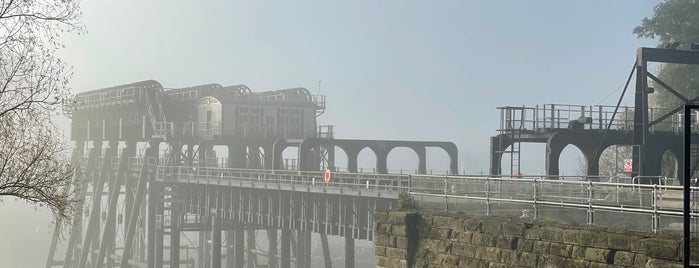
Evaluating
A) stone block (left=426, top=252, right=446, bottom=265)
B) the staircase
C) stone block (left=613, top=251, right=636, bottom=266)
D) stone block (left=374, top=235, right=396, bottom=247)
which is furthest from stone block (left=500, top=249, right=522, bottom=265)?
the staircase

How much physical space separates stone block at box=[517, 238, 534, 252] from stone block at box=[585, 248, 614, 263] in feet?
5.33

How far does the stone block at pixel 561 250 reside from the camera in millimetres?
15149

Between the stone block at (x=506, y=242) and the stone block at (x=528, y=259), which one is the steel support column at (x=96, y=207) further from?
the stone block at (x=528, y=259)

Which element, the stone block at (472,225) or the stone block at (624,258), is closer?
the stone block at (624,258)

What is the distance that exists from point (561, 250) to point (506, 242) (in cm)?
176

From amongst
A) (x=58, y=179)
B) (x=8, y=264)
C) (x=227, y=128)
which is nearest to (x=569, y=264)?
(x=58, y=179)

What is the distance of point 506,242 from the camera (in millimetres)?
16969

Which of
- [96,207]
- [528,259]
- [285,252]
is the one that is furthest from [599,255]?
[96,207]

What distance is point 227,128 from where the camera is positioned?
6272 centimetres

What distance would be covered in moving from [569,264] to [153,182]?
50871 millimetres

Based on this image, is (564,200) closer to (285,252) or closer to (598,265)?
(598,265)

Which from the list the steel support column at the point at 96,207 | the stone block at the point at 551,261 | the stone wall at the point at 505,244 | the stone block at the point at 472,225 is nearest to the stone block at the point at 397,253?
the stone wall at the point at 505,244

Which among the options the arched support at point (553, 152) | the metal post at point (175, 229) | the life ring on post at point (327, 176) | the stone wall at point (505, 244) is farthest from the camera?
the metal post at point (175, 229)

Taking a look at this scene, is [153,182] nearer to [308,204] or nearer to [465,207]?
[308,204]
